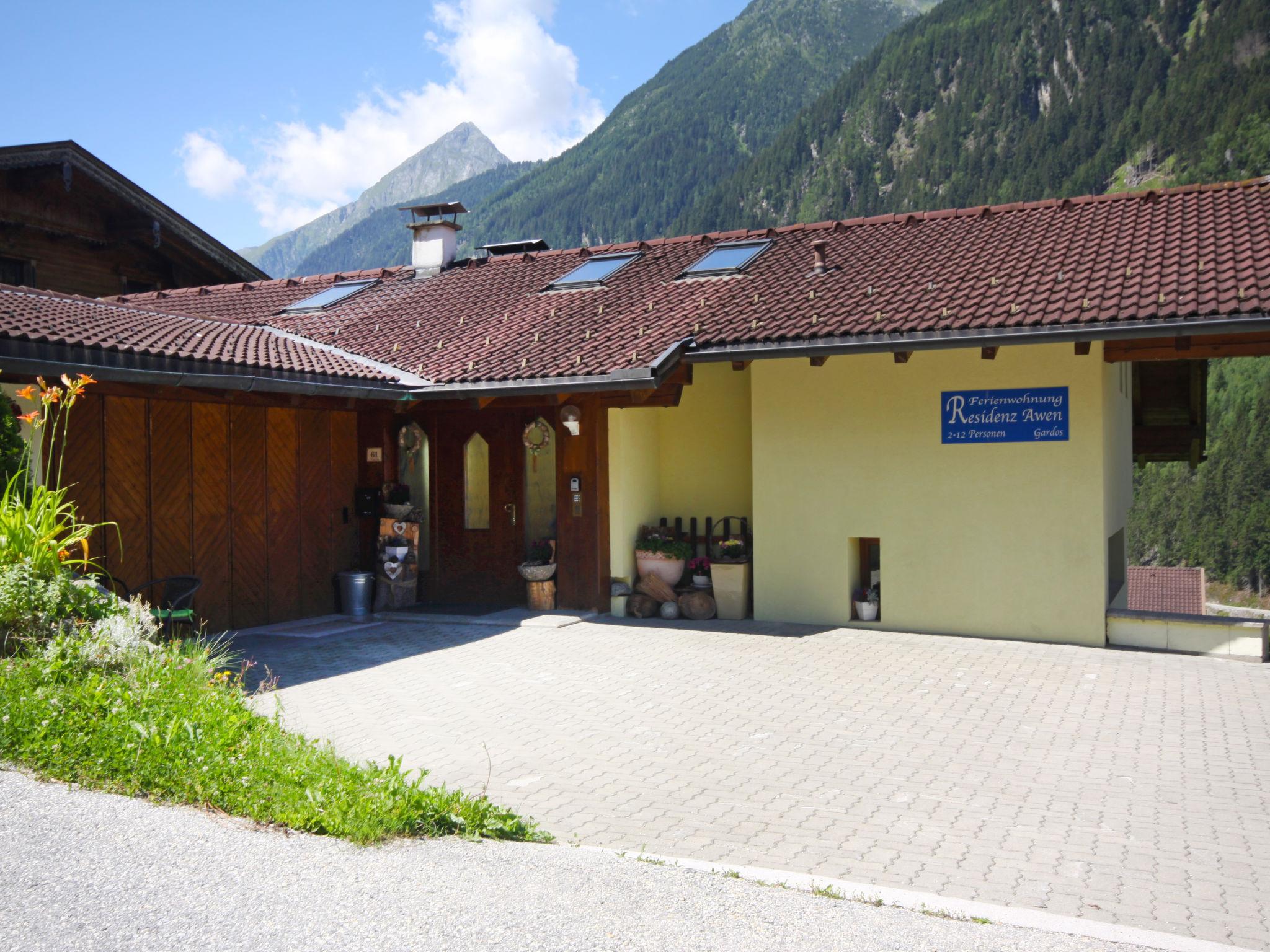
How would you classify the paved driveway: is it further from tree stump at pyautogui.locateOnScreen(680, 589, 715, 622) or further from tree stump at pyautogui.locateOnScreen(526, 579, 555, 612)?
tree stump at pyautogui.locateOnScreen(526, 579, 555, 612)

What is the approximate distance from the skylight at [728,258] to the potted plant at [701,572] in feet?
13.3

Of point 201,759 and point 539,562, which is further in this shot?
point 539,562

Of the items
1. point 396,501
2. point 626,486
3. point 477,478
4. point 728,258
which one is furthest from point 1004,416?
point 396,501

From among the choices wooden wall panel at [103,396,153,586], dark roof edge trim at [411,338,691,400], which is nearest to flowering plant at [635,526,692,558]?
dark roof edge trim at [411,338,691,400]

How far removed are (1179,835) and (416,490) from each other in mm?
10486

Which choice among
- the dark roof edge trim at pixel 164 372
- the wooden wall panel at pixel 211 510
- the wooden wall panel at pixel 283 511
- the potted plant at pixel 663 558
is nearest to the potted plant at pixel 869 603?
the potted plant at pixel 663 558

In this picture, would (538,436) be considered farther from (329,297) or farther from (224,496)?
(329,297)

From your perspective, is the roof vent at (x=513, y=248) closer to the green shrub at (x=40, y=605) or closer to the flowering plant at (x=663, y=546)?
the flowering plant at (x=663, y=546)

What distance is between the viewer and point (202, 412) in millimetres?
11523

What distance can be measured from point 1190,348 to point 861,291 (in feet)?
11.5

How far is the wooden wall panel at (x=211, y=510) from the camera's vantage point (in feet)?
37.4

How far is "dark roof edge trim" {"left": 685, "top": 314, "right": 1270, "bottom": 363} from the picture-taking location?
9.41 metres

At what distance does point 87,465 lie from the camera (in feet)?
33.7

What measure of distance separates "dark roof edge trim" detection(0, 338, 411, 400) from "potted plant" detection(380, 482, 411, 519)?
5.26ft
